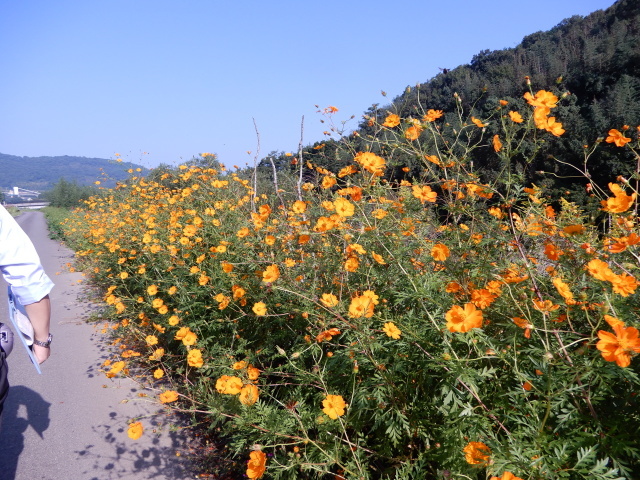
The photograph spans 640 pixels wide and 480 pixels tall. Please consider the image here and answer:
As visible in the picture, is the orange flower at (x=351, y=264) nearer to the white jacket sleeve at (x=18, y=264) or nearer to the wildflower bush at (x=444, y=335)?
the wildflower bush at (x=444, y=335)

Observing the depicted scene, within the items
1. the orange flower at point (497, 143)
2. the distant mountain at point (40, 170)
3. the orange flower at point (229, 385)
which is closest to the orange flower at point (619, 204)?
the orange flower at point (497, 143)

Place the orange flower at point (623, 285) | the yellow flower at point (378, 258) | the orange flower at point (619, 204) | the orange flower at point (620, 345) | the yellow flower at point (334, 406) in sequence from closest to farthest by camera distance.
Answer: the orange flower at point (620, 345) → the orange flower at point (623, 285) → the orange flower at point (619, 204) → the yellow flower at point (334, 406) → the yellow flower at point (378, 258)

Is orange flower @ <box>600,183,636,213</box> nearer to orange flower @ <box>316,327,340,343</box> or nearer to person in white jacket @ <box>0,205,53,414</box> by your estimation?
orange flower @ <box>316,327,340,343</box>

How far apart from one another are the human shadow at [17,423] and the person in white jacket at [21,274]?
0.82m

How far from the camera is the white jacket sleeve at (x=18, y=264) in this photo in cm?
161

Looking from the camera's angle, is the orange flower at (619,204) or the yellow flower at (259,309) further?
the yellow flower at (259,309)

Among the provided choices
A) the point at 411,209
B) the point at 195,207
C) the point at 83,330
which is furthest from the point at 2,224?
the point at 83,330

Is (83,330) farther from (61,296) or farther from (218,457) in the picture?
(218,457)

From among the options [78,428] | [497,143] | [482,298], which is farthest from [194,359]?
[497,143]

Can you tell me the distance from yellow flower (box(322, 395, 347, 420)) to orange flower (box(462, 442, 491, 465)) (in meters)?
0.49

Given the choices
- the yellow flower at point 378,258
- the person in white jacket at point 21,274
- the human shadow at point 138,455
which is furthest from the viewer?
the human shadow at point 138,455

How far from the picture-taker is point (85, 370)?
11.4 feet

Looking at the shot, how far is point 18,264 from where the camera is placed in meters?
1.64

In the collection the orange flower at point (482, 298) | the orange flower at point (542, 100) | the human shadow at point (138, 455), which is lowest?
the human shadow at point (138, 455)
